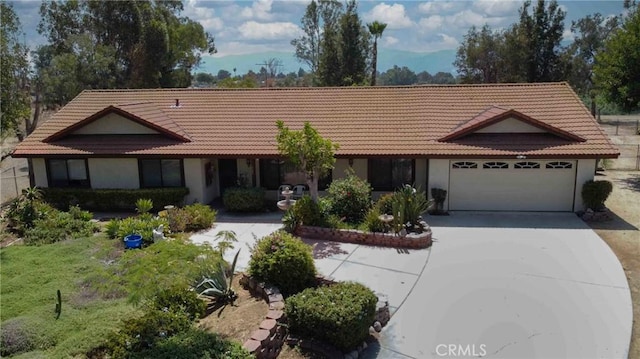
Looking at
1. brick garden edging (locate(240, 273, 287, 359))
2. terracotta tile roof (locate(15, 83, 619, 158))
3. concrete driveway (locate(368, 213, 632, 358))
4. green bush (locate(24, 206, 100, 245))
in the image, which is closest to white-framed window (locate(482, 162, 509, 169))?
terracotta tile roof (locate(15, 83, 619, 158))

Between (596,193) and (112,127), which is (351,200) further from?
(112,127)

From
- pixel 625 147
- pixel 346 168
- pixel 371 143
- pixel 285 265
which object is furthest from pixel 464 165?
pixel 625 147

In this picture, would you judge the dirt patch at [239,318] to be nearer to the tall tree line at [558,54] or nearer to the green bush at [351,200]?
the green bush at [351,200]

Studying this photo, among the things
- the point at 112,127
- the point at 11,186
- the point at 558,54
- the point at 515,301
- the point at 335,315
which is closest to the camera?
the point at 335,315

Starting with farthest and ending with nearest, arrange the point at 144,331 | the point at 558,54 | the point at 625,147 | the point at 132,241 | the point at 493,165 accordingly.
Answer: the point at 558,54 < the point at 625,147 < the point at 493,165 < the point at 132,241 < the point at 144,331

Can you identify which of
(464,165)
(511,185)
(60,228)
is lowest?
(60,228)

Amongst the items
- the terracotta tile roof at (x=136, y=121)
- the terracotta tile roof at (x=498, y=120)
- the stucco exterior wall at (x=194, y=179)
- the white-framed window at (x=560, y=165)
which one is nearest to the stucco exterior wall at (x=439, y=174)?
the terracotta tile roof at (x=498, y=120)

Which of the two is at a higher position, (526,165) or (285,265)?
(526,165)

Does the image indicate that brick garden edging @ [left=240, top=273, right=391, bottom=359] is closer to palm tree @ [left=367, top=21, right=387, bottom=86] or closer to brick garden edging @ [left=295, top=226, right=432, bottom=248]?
brick garden edging @ [left=295, top=226, right=432, bottom=248]
